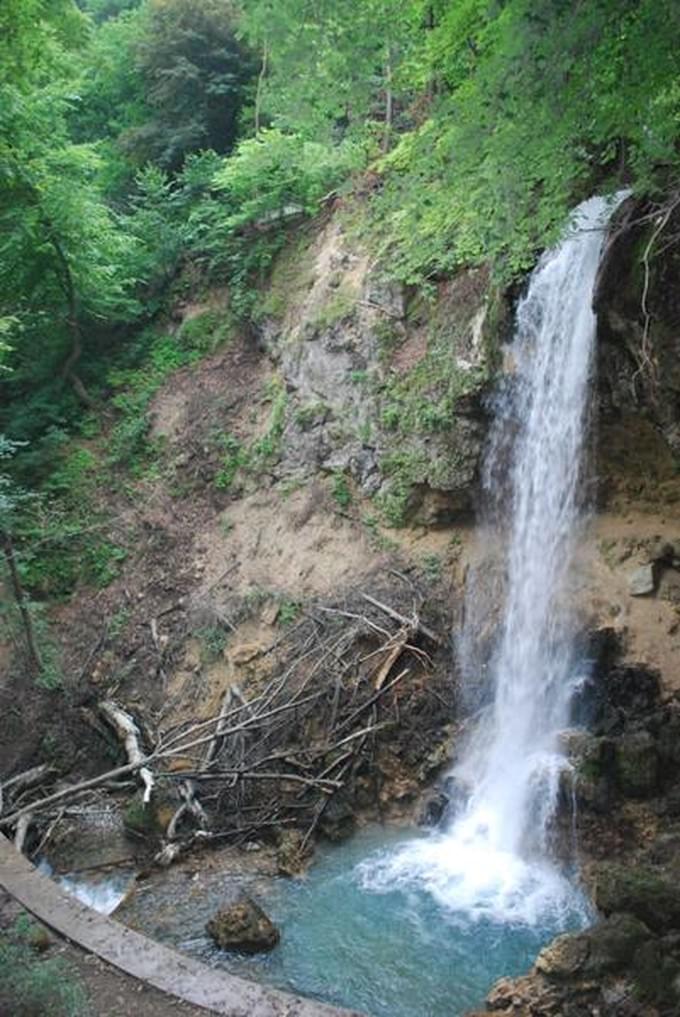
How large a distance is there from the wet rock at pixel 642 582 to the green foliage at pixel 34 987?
718 cm

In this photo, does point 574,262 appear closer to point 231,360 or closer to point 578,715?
point 578,715

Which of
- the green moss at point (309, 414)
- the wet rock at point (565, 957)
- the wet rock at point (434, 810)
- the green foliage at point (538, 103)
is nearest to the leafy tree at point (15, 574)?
the green moss at point (309, 414)

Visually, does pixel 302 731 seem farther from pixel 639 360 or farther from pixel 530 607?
pixel 639 360

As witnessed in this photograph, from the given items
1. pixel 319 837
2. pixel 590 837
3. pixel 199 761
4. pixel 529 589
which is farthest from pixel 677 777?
pixel 199 761

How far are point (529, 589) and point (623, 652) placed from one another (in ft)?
4.66

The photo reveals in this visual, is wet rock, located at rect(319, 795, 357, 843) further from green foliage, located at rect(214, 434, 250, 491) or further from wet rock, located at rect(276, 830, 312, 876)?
green foliage, located at rect(214, 434, 250, 491)

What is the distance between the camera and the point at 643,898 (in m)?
6.26

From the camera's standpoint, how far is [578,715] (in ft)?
31.0

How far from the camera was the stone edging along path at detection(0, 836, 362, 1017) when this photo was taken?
5484 mm

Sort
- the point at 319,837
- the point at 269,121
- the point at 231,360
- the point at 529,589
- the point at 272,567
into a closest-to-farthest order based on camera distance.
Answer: the point at 319,837, the point at 529,589, the point at 272,567, the point at 231,360, the point at 269,121

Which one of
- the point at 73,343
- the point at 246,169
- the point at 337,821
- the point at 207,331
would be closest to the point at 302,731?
the point at 337,821

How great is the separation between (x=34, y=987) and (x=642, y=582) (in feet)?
25.0

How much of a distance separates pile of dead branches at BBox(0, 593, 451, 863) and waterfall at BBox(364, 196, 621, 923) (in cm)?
93

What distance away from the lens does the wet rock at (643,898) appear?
20.2 feet
